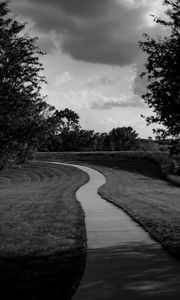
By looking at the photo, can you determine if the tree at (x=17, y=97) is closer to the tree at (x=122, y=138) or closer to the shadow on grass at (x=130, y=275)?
the shadow on grass at (x=130, y=275)

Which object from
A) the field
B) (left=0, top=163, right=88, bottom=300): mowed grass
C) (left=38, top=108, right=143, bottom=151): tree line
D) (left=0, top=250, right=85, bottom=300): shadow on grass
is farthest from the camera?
(left=38, top=108, right=143, bottom=151): tree line

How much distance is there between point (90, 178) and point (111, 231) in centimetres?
2696

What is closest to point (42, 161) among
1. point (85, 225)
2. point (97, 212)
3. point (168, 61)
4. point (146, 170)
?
point (146, 170)

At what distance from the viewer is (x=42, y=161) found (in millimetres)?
56719

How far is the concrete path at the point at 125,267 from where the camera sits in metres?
7.36

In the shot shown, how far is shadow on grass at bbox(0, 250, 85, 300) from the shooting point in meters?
7.48

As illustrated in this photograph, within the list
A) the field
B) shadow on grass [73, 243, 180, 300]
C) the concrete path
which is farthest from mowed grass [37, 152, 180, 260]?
shadow on grass [73, 243, 180, 300]

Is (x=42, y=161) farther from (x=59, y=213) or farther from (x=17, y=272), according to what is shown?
(x=17, y=272)

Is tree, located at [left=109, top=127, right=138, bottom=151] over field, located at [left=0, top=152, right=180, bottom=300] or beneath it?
over

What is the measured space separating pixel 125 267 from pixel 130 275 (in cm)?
67

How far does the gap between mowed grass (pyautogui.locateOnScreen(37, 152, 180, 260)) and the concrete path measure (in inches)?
21.6

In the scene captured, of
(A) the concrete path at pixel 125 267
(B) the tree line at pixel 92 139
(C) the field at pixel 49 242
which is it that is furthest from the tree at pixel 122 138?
(A) the concrete path at pixel 125 267

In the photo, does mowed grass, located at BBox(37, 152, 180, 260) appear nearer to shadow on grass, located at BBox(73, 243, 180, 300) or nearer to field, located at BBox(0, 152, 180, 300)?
field, located at BBox(0, 152, 180, 300)

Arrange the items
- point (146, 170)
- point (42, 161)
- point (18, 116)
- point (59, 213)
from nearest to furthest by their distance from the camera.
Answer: point (18, 116), point (59, 213), point (146, 170), point (42, 161)
